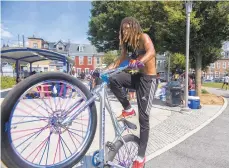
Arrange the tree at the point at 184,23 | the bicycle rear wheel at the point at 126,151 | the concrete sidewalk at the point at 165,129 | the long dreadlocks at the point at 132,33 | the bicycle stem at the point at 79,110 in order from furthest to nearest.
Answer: the tree at the point at 184,23, the concrete sidewalk at the point at 165,129, the bicycle rear wheel at the point at 126,151, the long dreadlocks at the point at 132,33, the bicycle stem at the point at 79,110

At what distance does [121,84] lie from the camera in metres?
2.96

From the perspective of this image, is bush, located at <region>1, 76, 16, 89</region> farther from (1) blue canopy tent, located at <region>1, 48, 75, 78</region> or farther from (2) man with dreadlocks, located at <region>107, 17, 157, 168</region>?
(2) man with dreadlocks, located at <region>107, 17, 157, 168</region>

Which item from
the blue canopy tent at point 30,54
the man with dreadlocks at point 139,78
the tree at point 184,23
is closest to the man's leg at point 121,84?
the man with dreadlocks at point 139,78

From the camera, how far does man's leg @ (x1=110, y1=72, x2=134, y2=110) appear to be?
9.53ft

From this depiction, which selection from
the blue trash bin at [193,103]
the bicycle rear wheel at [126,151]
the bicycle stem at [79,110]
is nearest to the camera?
the bicycle stem at [79,110]

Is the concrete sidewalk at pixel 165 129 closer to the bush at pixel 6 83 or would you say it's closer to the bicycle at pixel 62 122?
the bicycle at pixel 62 122

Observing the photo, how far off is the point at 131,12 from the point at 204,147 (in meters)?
10.1

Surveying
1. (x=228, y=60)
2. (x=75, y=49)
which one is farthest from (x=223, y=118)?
(x=228, y=60)

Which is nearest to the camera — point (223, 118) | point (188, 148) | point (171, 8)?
point (188, 148)

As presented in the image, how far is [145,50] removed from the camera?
285 cm

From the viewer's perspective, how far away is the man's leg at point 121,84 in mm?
2906

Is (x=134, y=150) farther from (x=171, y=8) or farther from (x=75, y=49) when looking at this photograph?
(x=75, y=49)

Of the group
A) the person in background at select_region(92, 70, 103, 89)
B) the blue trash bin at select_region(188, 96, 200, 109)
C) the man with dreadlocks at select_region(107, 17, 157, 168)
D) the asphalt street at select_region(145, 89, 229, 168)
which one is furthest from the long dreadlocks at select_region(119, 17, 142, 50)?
the blue trash bin at select_region(188, 96, 200, 109)

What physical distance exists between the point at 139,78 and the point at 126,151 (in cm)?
101
